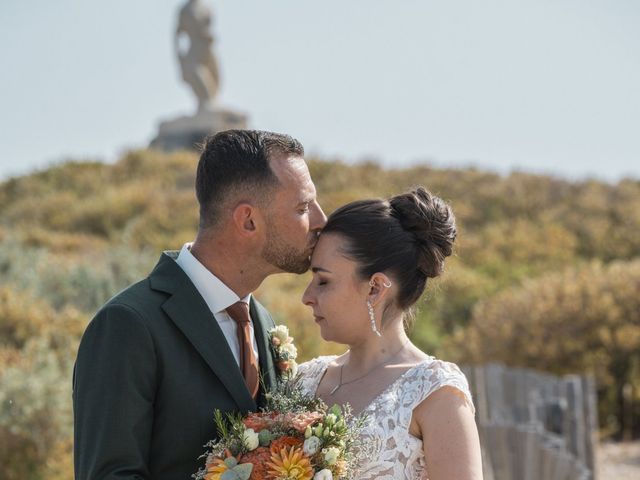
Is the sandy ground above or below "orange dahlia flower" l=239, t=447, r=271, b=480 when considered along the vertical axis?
below

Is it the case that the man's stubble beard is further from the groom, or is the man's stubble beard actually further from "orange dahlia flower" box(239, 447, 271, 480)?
"orange dahlia flower" box(239, 447, 271, 480)

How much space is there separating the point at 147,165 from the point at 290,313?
17124 millimetres

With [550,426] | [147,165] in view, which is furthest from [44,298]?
[147,165]

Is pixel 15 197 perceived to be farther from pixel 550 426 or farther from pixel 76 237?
pixel 550 426

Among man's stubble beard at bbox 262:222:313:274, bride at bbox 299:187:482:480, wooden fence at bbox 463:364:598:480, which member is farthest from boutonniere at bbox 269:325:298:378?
wooden fence at bbox 463:364:598:480

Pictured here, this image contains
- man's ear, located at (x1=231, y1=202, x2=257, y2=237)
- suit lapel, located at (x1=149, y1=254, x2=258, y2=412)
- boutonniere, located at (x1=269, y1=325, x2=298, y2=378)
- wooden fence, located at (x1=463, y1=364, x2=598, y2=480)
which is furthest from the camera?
wooden fence, located at (x1=463, y1=364, x2=598, y2=480)

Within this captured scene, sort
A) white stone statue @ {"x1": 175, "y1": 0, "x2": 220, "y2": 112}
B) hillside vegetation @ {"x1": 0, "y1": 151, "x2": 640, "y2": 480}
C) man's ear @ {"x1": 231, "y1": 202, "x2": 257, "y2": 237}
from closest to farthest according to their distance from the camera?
man's ear @ {"x1": 231, "y1": 202, "x2": 257, "y2": 237} < hillside vegetation @ {"x1": 0, "y1": 151, "x2": 640, "y2": 480} < white stone statue @ {"x1": 175, "y1": 0, "x2": 220, "y2": 112}

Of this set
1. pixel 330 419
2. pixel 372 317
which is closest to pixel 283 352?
→ pixel 372 317

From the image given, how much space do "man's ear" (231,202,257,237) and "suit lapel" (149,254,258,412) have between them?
26 centimetres

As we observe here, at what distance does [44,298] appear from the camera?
465 inches

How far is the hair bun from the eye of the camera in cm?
368

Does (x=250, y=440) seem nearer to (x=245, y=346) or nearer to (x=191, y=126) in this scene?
(x=245, y=346)

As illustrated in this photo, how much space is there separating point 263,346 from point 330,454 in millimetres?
796

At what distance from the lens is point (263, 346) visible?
12.3 feet
